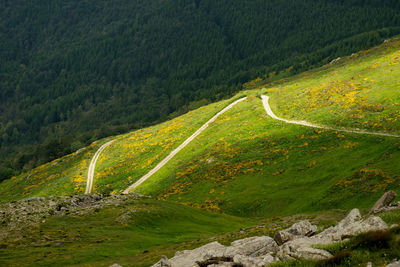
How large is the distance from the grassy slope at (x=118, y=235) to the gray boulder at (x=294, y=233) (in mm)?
10459

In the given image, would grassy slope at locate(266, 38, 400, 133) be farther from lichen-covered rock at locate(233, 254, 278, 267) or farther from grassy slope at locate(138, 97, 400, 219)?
lichen-covered rock at locate(233, 254, 278, 267)

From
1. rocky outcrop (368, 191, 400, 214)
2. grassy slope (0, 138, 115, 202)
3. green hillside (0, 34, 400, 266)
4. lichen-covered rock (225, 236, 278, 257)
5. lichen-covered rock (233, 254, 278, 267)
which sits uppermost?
lichen-covered rock (233, 254, 278, 267)

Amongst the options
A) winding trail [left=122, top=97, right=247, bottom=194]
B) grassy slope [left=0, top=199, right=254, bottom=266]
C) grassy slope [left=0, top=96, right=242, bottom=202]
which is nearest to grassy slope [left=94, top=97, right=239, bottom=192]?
grassy slope [left=0, top=96, right=242, bottom=202]

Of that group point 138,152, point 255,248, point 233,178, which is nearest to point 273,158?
point 233,178

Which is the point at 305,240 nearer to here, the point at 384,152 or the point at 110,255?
the point at 110,255

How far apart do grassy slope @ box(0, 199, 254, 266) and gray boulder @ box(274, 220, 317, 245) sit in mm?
10459

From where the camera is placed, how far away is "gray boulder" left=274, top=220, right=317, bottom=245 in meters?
24.2

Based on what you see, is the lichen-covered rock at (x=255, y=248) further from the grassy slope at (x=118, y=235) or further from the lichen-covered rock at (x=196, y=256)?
the grassy slope at (x=118, y=235)

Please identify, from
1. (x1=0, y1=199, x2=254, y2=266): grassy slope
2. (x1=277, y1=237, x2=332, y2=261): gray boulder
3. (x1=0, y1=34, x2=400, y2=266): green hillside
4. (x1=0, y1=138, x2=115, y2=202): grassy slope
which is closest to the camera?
(x1=277, y1=237, x2=332, y2=261): gray boulder

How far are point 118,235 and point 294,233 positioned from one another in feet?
69.0

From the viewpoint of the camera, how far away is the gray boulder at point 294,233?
2420 centimetres

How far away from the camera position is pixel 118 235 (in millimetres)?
39500

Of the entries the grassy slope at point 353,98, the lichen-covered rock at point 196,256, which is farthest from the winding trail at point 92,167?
the lichen-covered rock at point 196,256

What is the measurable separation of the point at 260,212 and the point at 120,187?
43365 millimetres
